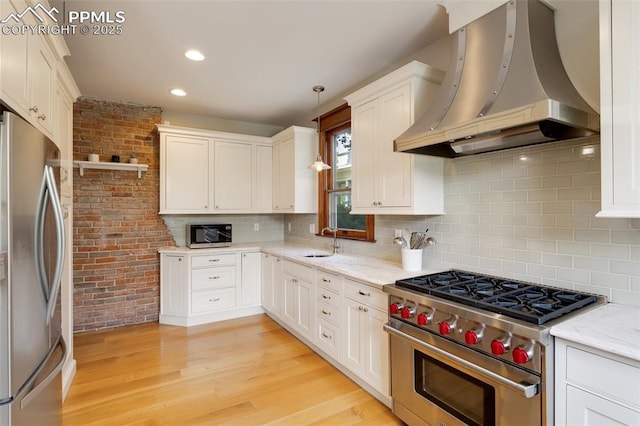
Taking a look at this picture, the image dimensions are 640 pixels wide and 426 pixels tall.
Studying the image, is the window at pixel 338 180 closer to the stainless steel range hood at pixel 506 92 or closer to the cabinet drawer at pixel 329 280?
the cabinet drawer at pixel 329 280

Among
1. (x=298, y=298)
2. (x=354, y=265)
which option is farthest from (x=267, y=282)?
(x=354, y=265)

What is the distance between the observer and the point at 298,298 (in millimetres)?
3379

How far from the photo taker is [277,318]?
393 centimetres

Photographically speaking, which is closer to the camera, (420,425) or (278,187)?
(420,425)

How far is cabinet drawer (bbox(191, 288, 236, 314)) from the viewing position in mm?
3939

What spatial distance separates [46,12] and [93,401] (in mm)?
2522

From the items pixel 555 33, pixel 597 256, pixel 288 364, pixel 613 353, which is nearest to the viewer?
pixel 613 353

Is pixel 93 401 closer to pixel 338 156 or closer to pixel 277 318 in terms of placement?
pixel 277 318

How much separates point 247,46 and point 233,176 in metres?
2.07

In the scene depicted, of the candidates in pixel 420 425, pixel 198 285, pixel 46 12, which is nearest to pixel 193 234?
pixel 198 285

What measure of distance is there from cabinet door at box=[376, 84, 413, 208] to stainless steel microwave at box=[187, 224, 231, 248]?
2.42 m

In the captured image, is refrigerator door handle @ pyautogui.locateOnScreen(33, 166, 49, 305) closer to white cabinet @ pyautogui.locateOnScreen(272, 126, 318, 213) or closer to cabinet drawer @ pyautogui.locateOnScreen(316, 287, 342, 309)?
cabinet drawer @ pyautogui.locateOnScreen(316, 287, 342, 309)

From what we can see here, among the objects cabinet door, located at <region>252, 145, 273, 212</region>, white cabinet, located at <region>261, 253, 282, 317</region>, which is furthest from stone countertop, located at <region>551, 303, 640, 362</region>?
cabinet door, located at <region>252, 145, 273, 212</region>

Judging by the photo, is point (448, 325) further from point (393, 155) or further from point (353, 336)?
point (393, 155)
